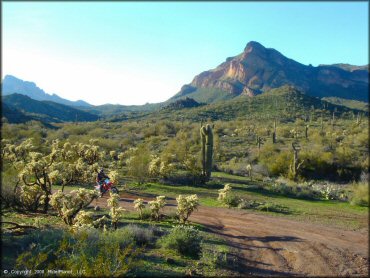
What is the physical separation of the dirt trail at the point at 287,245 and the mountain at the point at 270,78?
121m

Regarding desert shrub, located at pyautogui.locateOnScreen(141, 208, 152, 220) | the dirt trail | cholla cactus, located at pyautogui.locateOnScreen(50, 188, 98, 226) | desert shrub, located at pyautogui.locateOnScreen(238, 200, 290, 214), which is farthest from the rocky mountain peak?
cholla cactus, located at pyautogui.locateOnScreen(50, 188, 98, 226)

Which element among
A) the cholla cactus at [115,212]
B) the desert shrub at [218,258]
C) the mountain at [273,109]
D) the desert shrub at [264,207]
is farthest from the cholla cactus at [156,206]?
the mountain at [273,109]

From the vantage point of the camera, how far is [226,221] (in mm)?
16047

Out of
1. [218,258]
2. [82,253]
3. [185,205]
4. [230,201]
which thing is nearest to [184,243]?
[218,258]

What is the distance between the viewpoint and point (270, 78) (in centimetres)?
15038

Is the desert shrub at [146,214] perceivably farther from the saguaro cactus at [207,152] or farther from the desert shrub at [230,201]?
the saguaro cactus at [207,152]

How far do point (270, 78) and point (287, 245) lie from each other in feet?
473

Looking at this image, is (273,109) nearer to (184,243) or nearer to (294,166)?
(294,166)

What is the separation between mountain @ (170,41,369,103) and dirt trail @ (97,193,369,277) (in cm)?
12087

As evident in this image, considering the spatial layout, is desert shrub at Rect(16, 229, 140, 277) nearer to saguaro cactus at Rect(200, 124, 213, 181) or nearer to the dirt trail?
the dirt trail

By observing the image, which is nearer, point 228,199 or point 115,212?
point 115,212

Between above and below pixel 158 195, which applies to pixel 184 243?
above

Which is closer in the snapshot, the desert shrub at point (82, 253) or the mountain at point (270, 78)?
the desert shrub at point (82, 253)

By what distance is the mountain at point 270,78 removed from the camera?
142m
